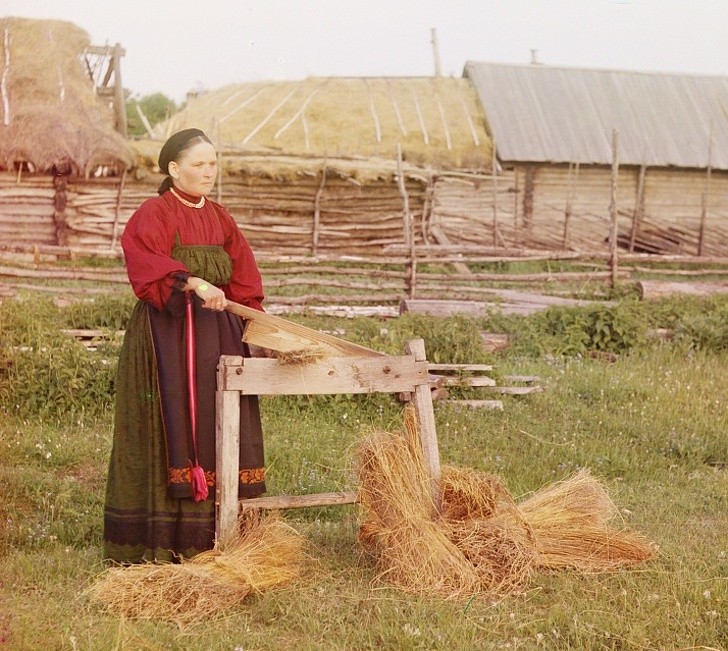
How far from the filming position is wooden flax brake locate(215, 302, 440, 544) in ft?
11.2

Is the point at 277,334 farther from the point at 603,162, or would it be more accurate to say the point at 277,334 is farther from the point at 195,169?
the point at 603,162

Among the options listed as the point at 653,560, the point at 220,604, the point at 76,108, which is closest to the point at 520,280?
the point at 76,108

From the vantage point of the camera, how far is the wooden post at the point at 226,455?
340 centimetres

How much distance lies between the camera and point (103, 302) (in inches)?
313

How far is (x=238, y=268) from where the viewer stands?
3.75 metres

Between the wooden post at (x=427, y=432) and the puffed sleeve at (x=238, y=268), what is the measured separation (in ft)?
2.42

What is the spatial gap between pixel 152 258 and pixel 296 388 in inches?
29.2

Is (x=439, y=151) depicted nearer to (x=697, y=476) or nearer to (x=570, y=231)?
(x=570, y=231)

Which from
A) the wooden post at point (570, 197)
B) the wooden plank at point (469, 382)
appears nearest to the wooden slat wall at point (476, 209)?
the wooden post at point (570, 197)

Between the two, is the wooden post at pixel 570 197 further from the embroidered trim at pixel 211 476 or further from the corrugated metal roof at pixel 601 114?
the embroidered trim at pixel 211 476

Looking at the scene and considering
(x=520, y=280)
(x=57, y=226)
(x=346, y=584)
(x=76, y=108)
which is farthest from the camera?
(x=57, y=226)

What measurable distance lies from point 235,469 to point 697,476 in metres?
3.01

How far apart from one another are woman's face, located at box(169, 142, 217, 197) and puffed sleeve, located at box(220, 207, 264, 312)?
19 centimetres

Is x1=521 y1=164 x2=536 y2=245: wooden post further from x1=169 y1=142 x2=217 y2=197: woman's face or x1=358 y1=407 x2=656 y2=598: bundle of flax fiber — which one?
x1=169 y1=142 x2=217 y2=197: woman's face
